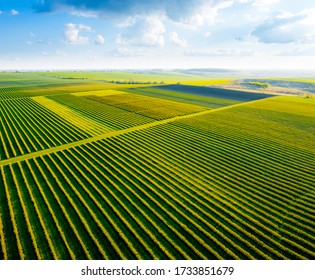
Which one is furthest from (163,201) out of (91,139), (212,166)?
(91,139)

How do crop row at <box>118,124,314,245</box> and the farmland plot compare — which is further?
crop row at <box>118,124,314,245</box>

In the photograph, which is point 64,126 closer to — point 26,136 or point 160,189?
point 26,136

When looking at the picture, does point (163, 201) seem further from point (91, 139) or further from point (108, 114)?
point (108, 114)

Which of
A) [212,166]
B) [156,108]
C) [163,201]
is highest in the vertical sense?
[156,108]

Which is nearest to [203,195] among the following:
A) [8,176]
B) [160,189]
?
[160,189]

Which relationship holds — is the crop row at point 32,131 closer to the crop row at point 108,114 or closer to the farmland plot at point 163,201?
the farmland plot at point 163,201

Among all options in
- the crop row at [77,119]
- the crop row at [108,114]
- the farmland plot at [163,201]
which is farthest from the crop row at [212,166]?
the crop row at [108,114]

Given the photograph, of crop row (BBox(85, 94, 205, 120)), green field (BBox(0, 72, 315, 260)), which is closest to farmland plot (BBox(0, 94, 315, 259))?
green field (BBox(0, 72, 315, 260))

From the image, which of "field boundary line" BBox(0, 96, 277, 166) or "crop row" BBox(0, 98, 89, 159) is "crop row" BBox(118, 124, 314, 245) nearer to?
"field boundary line" BBox(0, 96, 277, 166)
